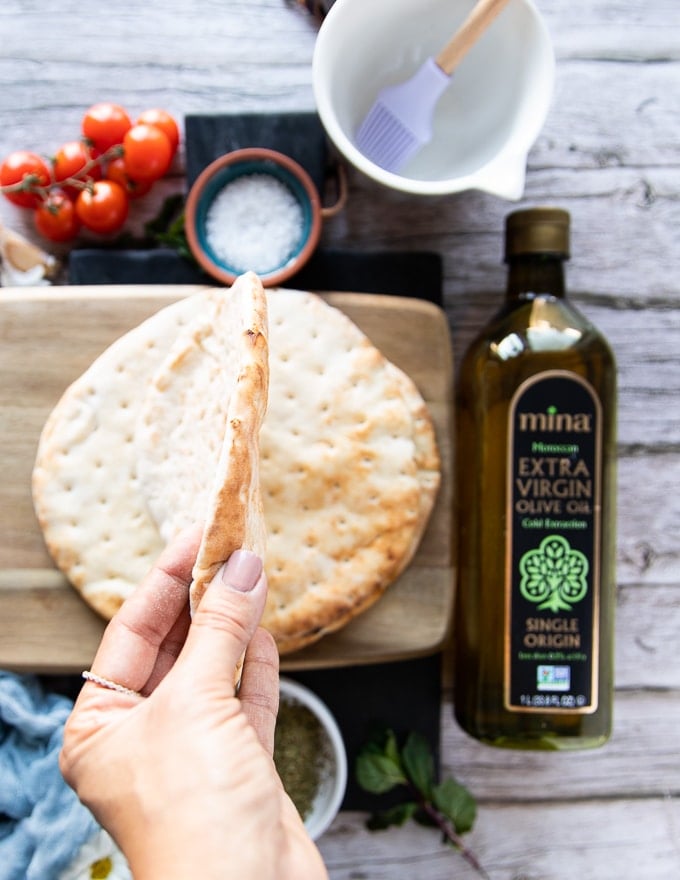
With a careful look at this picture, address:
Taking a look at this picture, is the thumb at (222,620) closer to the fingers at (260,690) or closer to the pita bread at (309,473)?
the fingers at (260,690)

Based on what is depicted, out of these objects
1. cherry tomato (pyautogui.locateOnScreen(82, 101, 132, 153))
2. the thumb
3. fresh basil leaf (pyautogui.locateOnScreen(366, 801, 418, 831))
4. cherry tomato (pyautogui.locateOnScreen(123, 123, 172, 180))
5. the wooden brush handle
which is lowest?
fresh basil leaf (pyautogui.locateOnScreen(366, 801, 418, 831))

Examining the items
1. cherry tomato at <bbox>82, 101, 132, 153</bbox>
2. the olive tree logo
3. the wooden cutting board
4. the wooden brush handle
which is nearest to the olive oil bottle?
the olive tree logo

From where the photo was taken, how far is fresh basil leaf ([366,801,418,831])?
4.41 feet

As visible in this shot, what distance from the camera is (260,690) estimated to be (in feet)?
3.25

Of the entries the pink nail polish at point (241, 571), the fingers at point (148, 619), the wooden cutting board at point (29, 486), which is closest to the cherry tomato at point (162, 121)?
the wooden cutting board at point (29, 486)

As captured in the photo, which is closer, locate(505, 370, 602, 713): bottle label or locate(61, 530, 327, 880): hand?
locate(61, 530, 327, 880): hand

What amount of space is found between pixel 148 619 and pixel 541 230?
761mm

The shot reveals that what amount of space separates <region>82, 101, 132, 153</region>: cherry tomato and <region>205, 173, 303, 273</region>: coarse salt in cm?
19

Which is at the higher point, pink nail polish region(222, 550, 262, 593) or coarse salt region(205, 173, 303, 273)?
coarse salt region(205, 173, 303, 273)

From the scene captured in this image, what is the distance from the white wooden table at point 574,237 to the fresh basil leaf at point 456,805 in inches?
3.2

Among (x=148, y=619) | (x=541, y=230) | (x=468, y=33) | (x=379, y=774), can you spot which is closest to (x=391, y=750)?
(x=379, y=774)

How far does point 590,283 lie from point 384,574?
62cm

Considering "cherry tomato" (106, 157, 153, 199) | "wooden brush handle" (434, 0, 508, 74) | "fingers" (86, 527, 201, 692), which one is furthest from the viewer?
"cherry tomato" (106, 157, 153, 199)

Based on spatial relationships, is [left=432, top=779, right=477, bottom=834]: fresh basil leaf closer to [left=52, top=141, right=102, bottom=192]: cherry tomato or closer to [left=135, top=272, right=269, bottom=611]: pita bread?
[left=135, top=272, right=269, bottom=611]: pita bread
